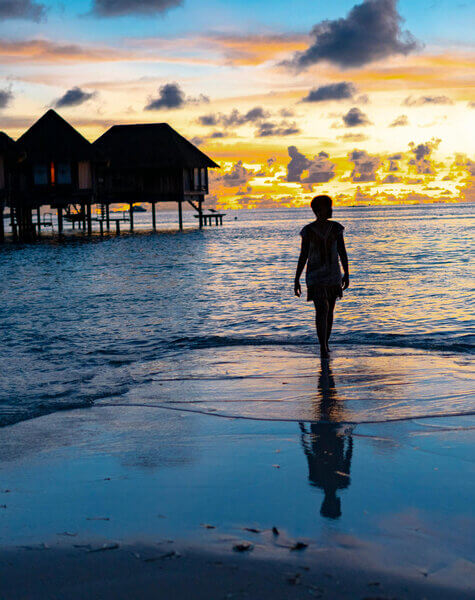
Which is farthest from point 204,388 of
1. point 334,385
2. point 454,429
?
point 454,429

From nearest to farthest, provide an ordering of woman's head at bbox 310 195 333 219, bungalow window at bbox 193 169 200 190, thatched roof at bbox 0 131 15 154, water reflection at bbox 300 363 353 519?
water reflection at bbox 300 363 353 519 → woman's head at bbox 310 195 333 219 → thatched roof at bbox 0 131 15 154 → bungalow window at bbox 193 169 200 190

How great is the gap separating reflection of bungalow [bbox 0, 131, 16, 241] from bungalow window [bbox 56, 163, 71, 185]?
9.63 feet

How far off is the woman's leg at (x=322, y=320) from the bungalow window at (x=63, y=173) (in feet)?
130

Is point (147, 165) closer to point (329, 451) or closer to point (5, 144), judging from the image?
point (5, 144)

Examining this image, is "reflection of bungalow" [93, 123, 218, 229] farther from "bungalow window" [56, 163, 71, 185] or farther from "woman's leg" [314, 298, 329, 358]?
"woman's leg" [314, 298, 329, 358]

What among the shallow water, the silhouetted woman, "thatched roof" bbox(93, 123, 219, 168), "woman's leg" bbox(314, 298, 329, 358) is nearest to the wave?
the shallow water

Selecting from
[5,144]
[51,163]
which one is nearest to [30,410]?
[5,144]

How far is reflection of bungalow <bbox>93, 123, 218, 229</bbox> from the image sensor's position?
169 feet

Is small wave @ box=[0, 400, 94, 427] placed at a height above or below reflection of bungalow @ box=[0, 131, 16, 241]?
below

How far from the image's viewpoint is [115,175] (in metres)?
52.9

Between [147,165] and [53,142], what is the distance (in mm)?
9178

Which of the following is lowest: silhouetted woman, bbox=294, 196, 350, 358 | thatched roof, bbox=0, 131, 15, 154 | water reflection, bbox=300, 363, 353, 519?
water reflection, bbox=300, 363, 353, 519

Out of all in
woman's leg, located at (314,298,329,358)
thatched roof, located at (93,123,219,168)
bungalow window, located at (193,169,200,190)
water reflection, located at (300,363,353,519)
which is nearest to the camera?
water reflection, located at (300,363,353,519)

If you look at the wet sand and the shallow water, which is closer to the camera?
the wet sand
